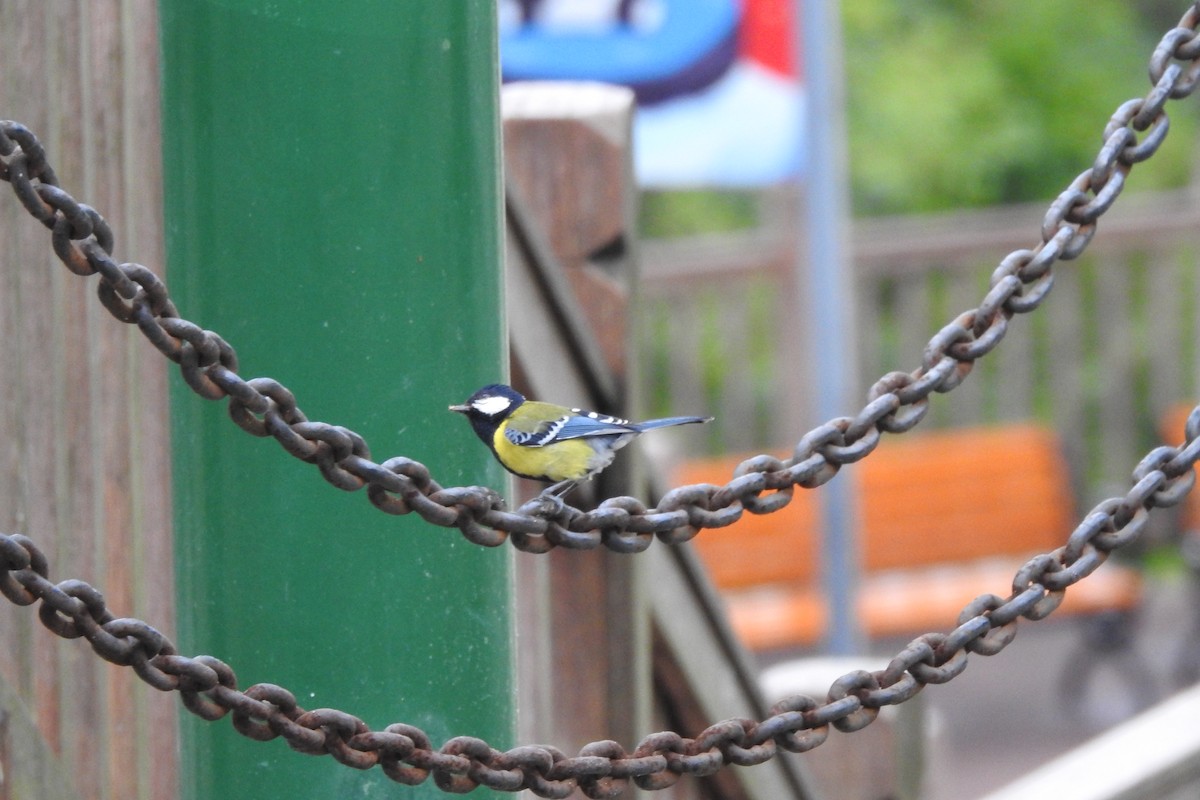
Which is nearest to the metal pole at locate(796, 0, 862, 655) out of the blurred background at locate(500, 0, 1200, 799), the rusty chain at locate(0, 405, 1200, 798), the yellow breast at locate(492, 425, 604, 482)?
the blurred background at locate(500, 0, 1200, 799)

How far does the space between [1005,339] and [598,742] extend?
5.89 meters

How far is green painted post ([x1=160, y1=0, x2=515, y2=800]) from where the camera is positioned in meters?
1.49

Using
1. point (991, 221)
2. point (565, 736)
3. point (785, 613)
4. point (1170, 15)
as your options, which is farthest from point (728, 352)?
point (1170, 15)

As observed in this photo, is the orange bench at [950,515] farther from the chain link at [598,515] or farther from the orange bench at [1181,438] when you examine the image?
the chain link at [598,515]

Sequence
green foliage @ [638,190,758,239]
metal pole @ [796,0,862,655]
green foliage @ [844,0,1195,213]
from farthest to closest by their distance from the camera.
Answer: green foliage @ [638,190,758,239], green foliage @ [844,0,1195,213], metal pole @ [796,0,862,655]

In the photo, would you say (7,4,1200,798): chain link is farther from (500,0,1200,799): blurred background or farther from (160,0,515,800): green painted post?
(500,0,1200,799): blurred background

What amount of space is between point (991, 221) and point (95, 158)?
779cm

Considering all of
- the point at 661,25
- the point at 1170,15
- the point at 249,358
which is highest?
the point at 1170,15

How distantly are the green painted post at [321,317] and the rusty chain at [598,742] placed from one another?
145mm

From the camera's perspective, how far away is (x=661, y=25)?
5523 millimetres

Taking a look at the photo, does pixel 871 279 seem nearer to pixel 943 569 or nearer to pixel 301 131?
pixel 943 569

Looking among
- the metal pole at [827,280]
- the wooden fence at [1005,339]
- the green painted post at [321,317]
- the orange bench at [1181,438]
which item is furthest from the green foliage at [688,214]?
the green painted post at [321,317]

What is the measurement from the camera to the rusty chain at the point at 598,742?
1283 mm

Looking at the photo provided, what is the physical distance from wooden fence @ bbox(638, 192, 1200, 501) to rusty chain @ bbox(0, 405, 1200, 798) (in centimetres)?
527
